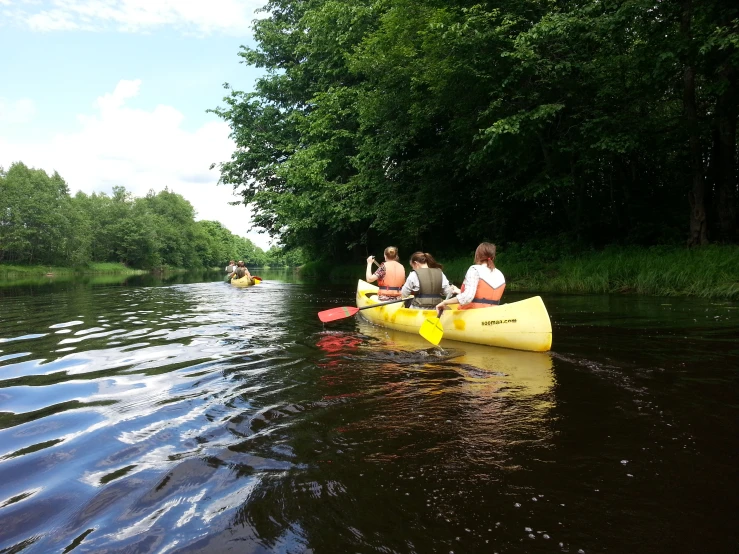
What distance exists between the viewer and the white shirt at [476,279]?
650 centimetres

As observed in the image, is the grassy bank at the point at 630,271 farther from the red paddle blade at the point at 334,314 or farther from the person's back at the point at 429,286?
the red paddle blade at the point at 334,314

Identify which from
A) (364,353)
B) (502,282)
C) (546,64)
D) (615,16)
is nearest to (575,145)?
(546,64)

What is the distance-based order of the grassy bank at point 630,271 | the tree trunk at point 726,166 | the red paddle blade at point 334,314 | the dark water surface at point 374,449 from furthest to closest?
1. the tree trunk at point 726,166
2. the grassy bank at point 630,271
3. the red paddle blade at point 334,314
4. the dark water surface at point 374,449

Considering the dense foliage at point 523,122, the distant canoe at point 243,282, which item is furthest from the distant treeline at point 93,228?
the dense foliage at point 523,122

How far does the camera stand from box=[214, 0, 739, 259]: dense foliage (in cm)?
1178

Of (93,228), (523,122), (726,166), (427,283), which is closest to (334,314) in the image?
(427,283)

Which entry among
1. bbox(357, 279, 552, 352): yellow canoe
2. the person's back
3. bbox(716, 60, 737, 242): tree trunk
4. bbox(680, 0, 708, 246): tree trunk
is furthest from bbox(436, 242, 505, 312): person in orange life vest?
bbox(716, 60, 737, 242): tree trunk

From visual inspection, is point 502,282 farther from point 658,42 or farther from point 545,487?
point 658,42

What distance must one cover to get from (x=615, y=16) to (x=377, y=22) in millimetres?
10913

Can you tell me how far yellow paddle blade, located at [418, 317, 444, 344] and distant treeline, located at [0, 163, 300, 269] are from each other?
24.6 m

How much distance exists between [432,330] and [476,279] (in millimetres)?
923

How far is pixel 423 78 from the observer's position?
49.0 ft

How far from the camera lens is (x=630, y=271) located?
1205 centimetres

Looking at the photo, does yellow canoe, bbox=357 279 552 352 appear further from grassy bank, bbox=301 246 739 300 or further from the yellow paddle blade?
grassy bank, bbox=301 246 739 300
